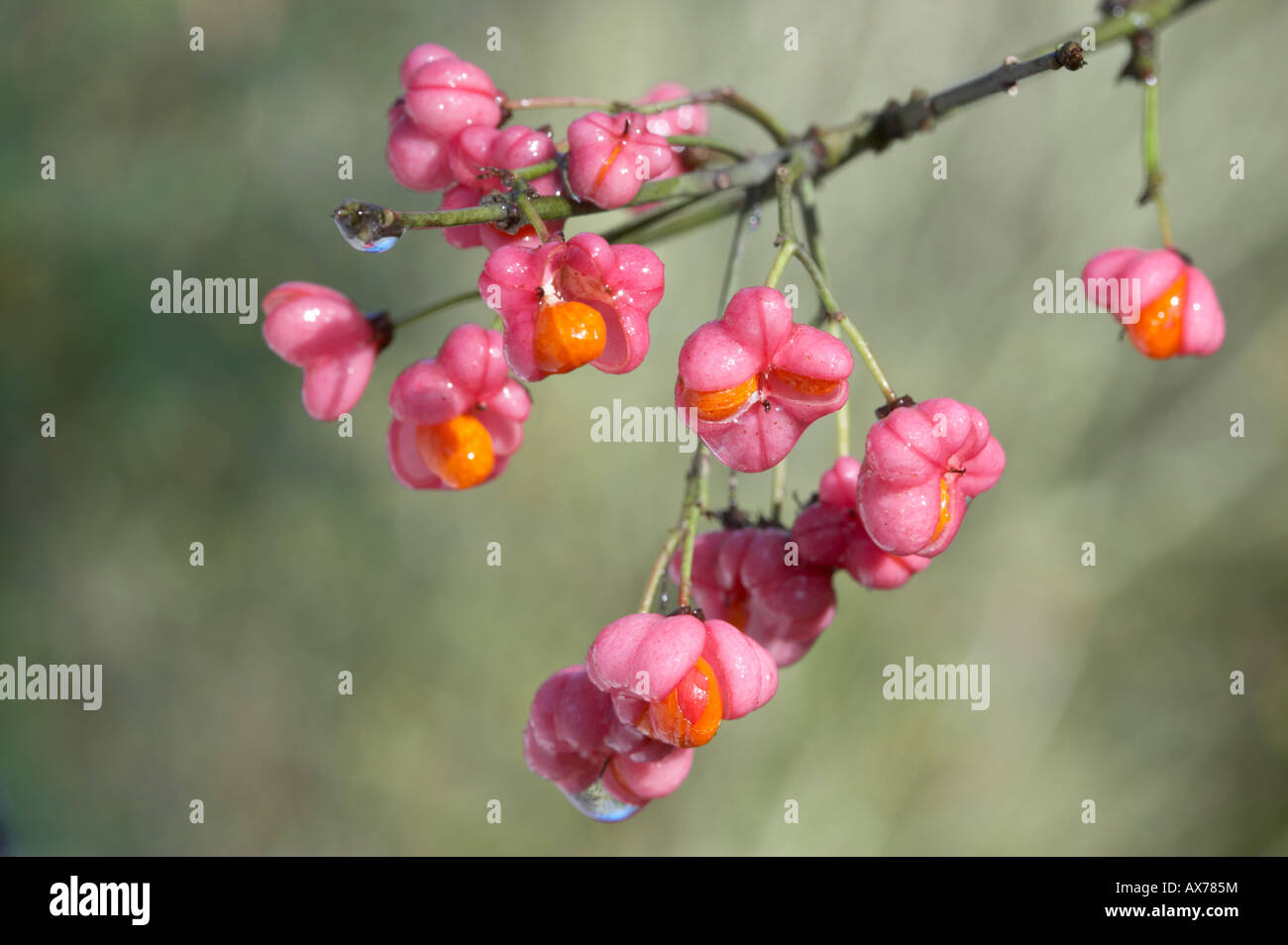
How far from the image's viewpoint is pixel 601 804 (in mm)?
1006

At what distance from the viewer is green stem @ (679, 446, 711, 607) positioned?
87cm

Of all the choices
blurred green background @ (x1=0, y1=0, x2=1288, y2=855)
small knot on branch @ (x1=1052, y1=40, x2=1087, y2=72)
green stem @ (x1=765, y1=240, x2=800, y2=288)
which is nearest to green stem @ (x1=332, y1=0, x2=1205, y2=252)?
small knot on branch @ (x1=1052, y1=40, x2=1087, y2=72)

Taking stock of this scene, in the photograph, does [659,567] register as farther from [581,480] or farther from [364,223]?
[581,480]

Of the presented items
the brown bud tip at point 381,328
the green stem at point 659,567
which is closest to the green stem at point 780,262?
the green stem at point 659,567

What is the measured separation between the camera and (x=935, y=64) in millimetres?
2656

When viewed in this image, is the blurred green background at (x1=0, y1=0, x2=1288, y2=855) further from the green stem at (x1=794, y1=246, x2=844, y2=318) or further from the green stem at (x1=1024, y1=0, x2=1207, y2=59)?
the green stem at (x1=794, y1=246, x2=844, y2=318)

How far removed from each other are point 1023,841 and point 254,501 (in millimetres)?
2758

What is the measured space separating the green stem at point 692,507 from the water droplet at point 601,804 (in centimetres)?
25

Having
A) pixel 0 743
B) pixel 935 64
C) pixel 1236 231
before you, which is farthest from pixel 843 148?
pixel 0 743

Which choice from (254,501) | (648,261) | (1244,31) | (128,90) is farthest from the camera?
(254,501)

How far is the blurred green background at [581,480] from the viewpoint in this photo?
8.87 feet

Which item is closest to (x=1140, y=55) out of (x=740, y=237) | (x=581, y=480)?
(x=740, y=237)

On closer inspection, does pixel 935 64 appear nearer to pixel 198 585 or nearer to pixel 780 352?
pixel 780 352

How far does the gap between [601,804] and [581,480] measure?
2098 millimetres
